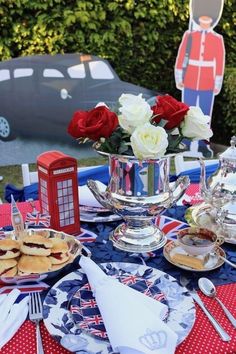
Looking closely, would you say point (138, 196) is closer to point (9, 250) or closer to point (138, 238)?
point (138, 238)

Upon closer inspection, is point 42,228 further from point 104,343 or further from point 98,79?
point 98,79

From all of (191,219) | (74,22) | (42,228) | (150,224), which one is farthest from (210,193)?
(74,22)

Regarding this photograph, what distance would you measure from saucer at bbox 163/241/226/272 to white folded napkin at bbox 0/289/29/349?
1.20 feet

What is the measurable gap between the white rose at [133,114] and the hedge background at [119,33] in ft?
10.0

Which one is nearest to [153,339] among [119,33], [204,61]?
Answer: [204,61]

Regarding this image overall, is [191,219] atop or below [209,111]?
atop

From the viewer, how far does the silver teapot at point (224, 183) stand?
4.20ft

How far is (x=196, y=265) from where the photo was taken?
41.8 inches

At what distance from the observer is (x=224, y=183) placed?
129 centimetres

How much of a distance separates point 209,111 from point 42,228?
2.62m

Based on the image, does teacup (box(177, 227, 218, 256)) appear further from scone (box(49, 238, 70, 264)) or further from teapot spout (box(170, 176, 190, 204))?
scone (box(49, 238, 70, 264))

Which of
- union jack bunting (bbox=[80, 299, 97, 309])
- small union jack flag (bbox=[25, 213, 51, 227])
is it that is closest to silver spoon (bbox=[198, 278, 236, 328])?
union jack bunting (bbox=[80, 299, 97, 309])

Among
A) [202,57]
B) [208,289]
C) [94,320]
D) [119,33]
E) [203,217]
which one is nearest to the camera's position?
[94,320]

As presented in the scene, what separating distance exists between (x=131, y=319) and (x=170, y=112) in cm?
53
